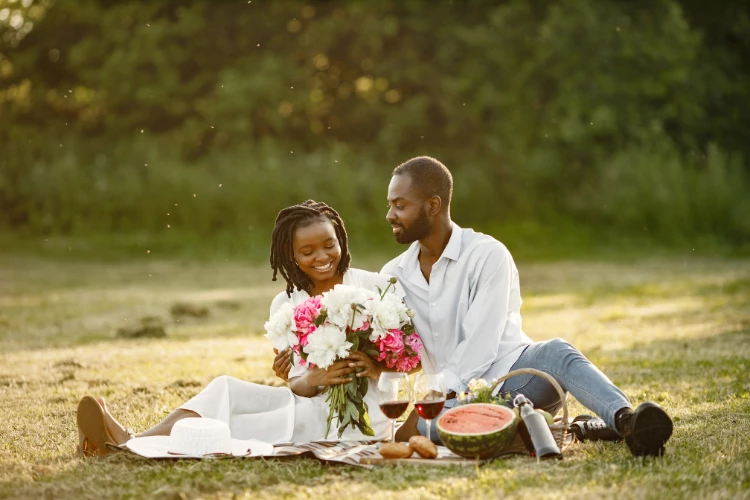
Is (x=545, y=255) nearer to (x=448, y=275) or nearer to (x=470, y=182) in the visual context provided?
(x=470, y=182)

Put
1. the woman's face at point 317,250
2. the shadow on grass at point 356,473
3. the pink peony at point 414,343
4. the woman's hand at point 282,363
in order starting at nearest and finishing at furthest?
the shadow on grass at point 356,473, the pink peony at point 414,343, the woman's hand at point 282,363, the woman's face at point 317,250

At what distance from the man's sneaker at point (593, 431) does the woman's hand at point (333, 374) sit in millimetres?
1332

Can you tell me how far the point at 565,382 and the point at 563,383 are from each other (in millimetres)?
26

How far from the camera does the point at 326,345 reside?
195 inches

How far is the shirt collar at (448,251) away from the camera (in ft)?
18.2

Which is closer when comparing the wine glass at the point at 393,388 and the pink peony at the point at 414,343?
the wine glass at the point at 393,388

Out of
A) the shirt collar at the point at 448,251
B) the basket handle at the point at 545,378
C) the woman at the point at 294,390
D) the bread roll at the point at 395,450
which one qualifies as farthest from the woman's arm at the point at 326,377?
the shirt collar at the point at 448,251

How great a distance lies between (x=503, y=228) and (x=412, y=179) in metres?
15.1

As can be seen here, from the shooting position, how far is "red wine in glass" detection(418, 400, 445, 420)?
15.2 ft

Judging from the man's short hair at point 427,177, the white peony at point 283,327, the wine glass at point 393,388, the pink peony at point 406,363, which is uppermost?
the man's short hair at point 427,177

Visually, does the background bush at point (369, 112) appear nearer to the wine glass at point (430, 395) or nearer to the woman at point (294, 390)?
the woman at point (294, 390)

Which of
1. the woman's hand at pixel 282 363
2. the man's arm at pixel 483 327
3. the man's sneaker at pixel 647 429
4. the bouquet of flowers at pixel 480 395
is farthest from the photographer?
the woman's hand at pixel 282 363

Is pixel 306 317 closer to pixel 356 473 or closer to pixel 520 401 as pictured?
pixel 356 473

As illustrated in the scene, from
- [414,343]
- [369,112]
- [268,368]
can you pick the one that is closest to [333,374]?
[414,343]
